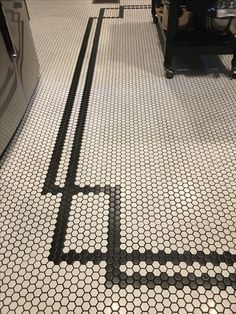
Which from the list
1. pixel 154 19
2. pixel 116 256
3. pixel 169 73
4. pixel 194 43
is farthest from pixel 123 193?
pixel 154 19

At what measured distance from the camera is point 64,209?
1023 millimetres

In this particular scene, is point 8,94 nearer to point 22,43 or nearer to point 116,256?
point 22,43

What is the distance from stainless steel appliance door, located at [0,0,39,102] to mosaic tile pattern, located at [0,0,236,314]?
0.12m

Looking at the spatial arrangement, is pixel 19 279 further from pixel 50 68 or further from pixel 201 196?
pixel 50 68

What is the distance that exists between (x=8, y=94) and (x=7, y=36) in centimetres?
25

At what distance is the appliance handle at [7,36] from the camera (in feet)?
3.70

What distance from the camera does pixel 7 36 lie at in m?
1.18

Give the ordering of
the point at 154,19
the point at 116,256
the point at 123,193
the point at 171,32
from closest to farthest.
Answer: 1. the point at 116,256
2. the point at 123,193
3. the point at 171,32
4. the point at 154,19

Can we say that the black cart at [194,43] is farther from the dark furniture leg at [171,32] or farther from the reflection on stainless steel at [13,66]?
the reflection on stainless steel at [13,66]

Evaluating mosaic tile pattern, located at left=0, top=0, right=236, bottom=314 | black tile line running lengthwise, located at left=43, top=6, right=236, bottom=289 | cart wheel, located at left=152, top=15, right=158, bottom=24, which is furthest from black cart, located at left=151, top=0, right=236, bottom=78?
black tile line running lengthwise, located at left=43, top=6, right=236, bottom=289

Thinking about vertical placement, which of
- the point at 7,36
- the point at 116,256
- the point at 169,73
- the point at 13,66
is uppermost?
the point at 7,36

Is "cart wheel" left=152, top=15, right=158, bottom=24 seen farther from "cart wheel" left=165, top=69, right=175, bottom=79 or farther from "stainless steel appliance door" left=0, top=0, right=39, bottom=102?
"stainless steel appliance door" left=0, top=0, right=39, bottom=102

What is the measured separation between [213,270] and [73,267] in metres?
0.44

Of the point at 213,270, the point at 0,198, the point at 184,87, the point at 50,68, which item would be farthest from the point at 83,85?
the point at 213,270
